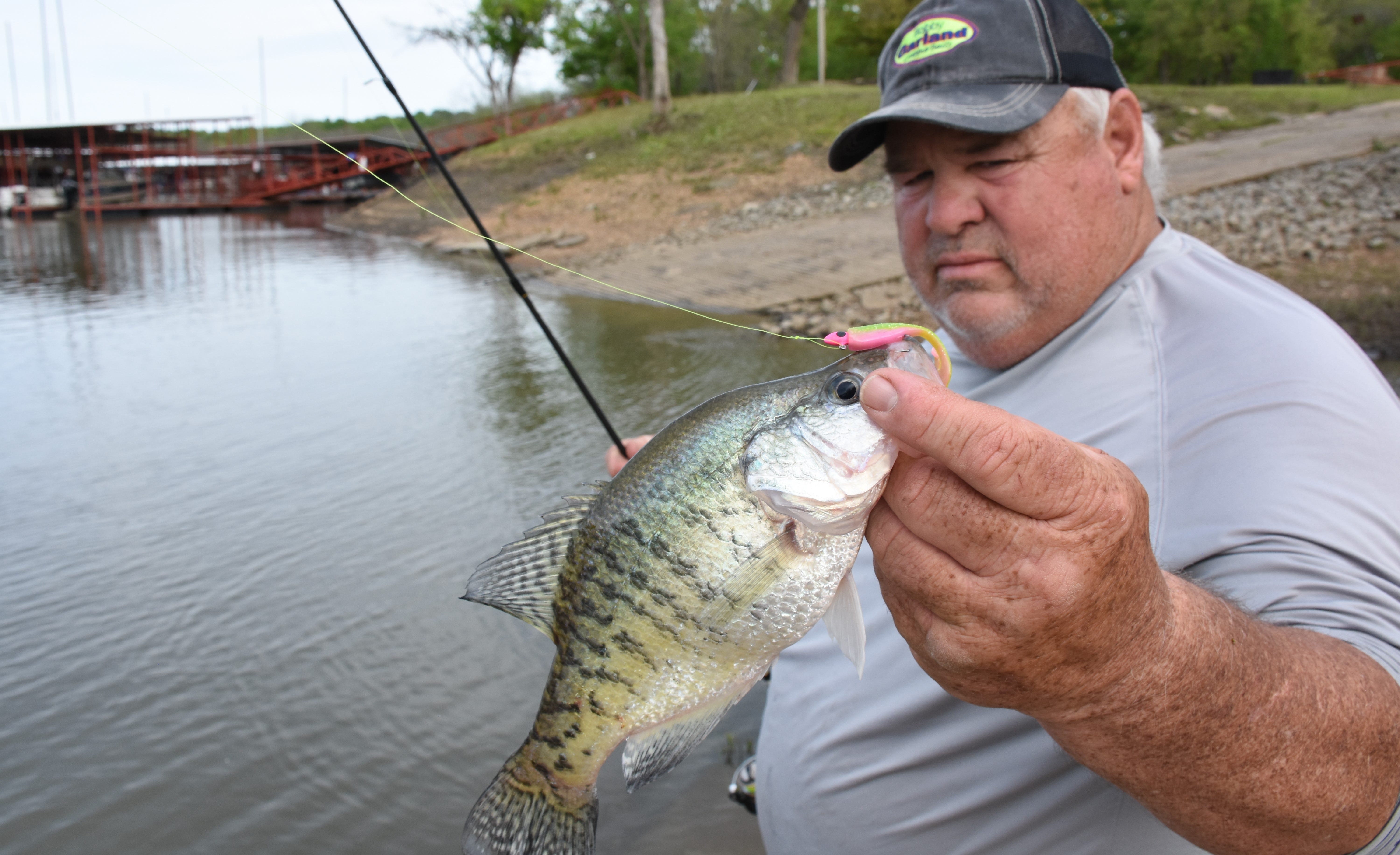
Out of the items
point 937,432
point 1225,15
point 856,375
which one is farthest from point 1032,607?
point 1225,15

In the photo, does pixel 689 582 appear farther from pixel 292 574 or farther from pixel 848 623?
pixel 292 574

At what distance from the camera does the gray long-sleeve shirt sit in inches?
61.1

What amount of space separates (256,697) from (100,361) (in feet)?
26.2

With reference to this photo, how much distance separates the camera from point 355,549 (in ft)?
18.9

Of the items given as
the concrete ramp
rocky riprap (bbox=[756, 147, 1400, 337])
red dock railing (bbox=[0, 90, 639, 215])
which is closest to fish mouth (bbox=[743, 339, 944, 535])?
rocky riprap (bbox=[756, 147, 1400, 337])

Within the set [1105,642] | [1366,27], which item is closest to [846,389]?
[1105,642]

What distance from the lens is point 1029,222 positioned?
2.39m

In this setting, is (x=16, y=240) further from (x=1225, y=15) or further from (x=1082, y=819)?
(x=1225, y=15)

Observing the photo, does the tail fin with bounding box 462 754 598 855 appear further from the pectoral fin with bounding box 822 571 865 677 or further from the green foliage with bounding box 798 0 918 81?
the green foliage with bounding box 798 0 918 81

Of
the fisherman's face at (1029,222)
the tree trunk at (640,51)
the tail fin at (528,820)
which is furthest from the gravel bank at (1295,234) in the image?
the tree trunk at (640,51)

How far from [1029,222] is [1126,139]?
47 centimetres

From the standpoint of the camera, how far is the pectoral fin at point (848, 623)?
1615 millimetres

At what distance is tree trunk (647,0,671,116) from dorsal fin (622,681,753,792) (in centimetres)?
2733

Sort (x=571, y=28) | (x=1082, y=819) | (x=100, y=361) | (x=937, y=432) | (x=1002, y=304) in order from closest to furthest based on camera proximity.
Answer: (x=937, y=432), (x=1082, y=819), (x=1002, y=304), (x=100, y=361), (x=571, y=28)
